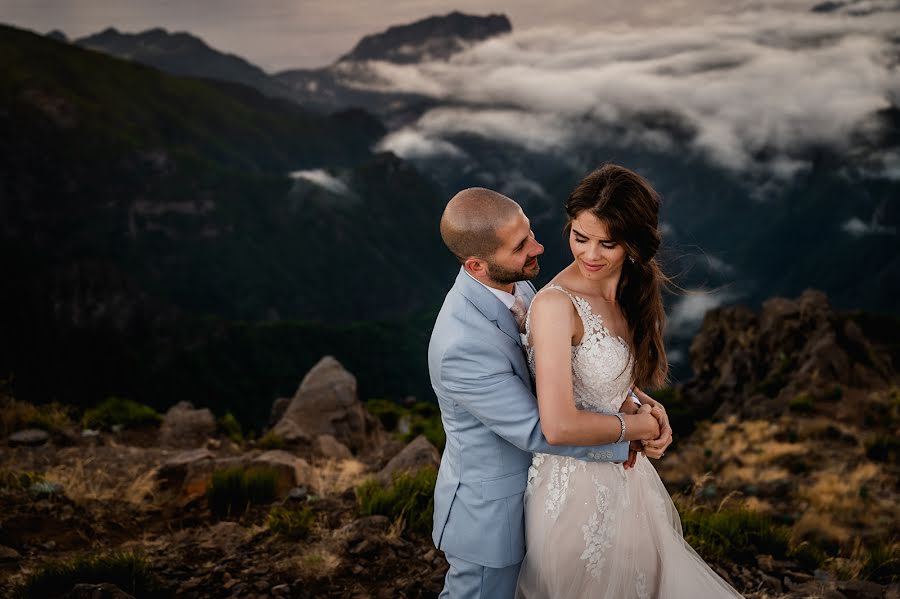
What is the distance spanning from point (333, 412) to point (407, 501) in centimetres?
1117

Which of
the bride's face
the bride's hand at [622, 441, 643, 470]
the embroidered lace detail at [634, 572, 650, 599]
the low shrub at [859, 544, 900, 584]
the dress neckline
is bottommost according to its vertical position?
the low shrub at [859, 544, 900, 584]

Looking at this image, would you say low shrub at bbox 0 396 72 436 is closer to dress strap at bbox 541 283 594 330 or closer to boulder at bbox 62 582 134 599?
boulder at bbox 62 582 134 599

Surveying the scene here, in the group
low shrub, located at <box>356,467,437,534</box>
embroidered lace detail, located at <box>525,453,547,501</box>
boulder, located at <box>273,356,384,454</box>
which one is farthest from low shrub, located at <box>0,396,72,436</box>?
embroidered lace detail, located at <box>525,453,547,501</box>

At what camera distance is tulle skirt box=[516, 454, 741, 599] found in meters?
3.67

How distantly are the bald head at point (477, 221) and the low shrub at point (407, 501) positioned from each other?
357cm

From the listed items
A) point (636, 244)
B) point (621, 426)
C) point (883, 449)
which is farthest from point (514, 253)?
point (883, 449)

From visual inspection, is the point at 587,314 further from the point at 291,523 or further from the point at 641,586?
the point at 291,523

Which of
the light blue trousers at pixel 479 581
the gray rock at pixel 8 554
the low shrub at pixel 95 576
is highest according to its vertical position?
the light blue trousers at pixel 479 581

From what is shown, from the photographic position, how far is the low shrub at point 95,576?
4.76 metres

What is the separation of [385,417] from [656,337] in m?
21.5

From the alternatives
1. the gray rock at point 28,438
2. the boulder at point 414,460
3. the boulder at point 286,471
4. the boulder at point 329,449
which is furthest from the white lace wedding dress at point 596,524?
the gray rock at point 28,438

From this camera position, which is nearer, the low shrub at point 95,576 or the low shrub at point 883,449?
the low shrub at point 95,576

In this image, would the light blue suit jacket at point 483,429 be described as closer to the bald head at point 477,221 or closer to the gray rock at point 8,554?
the bald head at point 477,221

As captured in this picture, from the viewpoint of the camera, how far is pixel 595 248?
3588mm
